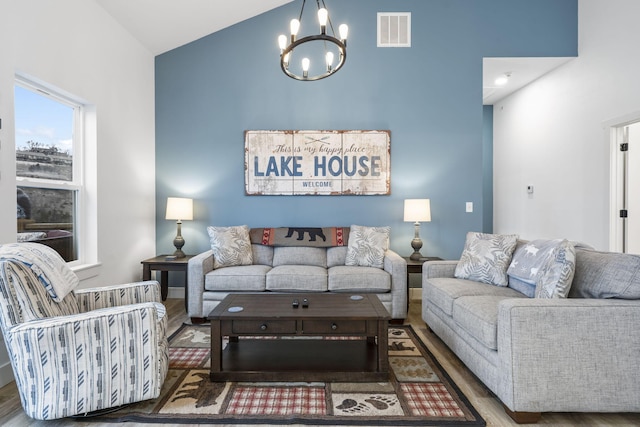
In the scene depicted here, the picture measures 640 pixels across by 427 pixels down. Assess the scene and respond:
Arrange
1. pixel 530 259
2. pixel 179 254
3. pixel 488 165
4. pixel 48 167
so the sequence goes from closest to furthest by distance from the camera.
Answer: pixel 530 259 < pixel 48 167 < pixel 179 254 < pixel 488 165

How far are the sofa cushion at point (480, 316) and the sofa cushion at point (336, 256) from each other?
1.54 m

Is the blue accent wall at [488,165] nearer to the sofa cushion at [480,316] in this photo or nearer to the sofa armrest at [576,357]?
the sofa cushion at [480,316]

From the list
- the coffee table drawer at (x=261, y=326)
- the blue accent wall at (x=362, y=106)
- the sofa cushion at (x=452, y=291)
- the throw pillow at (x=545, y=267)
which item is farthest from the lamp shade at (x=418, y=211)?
the coffee table drawer at (x=261, y=326)

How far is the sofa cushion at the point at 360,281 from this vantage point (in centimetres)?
330

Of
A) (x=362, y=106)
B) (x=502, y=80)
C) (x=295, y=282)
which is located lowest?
(x=295, y=282)

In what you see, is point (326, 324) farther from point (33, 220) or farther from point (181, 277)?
point (181, 277)

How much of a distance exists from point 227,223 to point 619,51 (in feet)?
14.6

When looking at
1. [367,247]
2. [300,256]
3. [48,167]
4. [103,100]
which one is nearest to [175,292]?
[300,256]

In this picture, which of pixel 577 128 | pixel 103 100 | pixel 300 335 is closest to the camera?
pixel 300 335

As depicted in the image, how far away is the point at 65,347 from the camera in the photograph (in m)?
1.72

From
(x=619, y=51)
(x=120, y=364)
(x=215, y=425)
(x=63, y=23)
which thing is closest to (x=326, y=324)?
(x=215, y=425)

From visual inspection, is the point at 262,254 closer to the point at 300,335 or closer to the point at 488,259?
the point at 300,335

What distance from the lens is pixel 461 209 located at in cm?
421

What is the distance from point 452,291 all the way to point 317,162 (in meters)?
2.18
